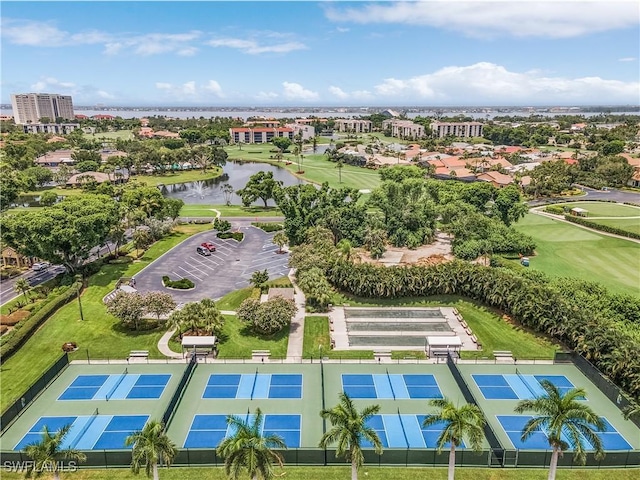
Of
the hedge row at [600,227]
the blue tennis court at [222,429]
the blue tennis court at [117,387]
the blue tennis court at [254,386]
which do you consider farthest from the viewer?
the hedge row at [600,227]

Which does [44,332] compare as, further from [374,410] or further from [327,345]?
[374,410]

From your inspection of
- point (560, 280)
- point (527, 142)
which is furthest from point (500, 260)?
point (527, 142)

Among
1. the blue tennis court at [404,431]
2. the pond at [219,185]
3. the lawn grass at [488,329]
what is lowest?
the blue tennis court at [404,431]

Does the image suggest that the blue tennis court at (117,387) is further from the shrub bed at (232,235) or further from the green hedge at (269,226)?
the green hedge at (269,226)

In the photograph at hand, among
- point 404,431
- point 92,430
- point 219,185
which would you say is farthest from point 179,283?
point 219,185

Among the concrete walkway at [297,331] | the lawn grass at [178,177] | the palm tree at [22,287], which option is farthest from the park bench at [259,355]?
the lawn grass at [178,177]

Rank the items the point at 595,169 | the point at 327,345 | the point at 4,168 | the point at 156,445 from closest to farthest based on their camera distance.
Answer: the point at 156,445
the point at 327,345
the point at 4,168
the point at 595,169

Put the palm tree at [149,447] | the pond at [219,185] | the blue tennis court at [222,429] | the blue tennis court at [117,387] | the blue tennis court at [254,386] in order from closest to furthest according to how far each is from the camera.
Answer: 1. the palm tree at [149,447]
2. the blue tennis court at [222,429]
3. the blue tennis court at [117,387]
4. the blue tennis court at [254,386]
5. the pond at [219,185]

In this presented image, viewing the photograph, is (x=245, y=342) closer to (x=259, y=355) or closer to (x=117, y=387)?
(x=259, y=355)
